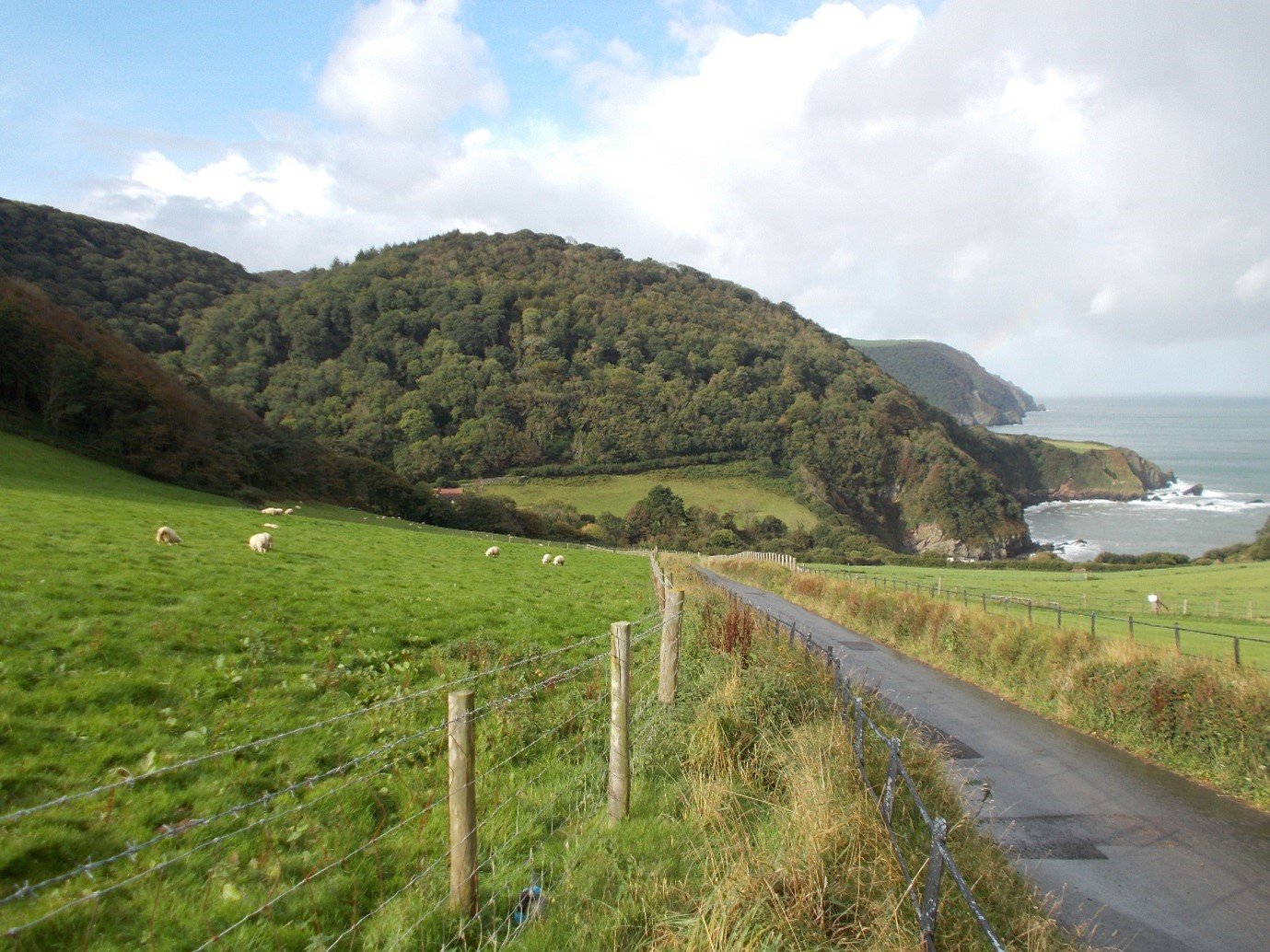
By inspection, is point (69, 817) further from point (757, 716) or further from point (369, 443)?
point (369, 443)

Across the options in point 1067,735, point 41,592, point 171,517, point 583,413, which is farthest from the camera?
point 583,413

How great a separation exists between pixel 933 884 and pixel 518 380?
5590 inches

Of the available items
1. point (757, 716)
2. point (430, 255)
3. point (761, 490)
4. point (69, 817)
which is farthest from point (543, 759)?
point (430, 255)

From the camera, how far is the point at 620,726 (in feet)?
18.4

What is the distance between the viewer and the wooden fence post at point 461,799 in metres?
4.16

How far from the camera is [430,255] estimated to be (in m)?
185

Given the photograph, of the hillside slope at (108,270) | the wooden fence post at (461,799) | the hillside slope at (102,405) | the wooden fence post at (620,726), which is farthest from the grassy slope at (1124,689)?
the hillside slope at (108,270)

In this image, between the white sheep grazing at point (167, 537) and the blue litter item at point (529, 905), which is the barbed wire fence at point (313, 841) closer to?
the blue litter item at point (529, 905)

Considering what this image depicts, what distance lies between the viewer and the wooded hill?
122 metres

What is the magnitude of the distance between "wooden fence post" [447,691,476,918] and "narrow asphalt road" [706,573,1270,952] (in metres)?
4.35

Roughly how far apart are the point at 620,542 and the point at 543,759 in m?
87.9

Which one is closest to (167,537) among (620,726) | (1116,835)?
(620,726)

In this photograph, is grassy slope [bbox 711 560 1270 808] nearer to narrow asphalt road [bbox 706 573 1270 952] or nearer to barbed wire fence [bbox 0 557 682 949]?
narrow asphalt road [bbox 706 573 1270 952]

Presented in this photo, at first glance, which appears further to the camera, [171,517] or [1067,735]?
[171,517]
